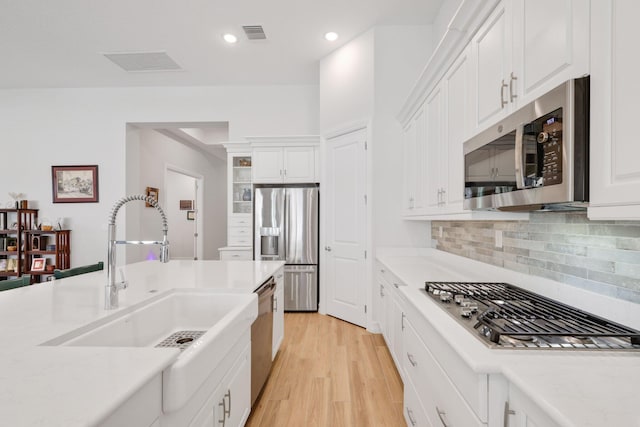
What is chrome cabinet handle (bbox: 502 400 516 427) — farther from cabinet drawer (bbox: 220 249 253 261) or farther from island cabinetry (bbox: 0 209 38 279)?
island cabinetry (bbox: 0 209 38 279)

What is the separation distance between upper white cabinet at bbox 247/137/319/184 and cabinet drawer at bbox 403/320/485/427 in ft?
9.86

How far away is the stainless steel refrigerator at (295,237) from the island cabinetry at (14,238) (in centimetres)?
374

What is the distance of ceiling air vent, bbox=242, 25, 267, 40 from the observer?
3549 mm

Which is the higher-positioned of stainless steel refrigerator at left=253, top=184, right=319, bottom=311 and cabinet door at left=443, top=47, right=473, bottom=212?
cabinet door at left=443, top=47, right=473, bottom=212

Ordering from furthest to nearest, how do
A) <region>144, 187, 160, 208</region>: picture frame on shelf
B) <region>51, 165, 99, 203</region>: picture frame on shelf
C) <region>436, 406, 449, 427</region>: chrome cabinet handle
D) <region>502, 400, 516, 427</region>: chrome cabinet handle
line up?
<region>144, 187, 160, 208</region>: picture frame on shelf, <region>51, 165, 99, 203</region>: picture frame on shelf, <region>436, 406, 449, 427</region>: chrome cabinet handle, <region>502, 400, 516, 427</region>: chrome cabinet handle

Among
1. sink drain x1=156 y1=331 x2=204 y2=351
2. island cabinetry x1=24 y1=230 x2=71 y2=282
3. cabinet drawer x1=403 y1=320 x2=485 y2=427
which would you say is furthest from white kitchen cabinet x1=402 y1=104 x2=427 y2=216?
island cabinetry x1=24 y1=230 x2=71 y2=282

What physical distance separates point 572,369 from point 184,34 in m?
4.42

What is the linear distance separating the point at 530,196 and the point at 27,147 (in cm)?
682

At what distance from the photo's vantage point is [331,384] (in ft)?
7.77

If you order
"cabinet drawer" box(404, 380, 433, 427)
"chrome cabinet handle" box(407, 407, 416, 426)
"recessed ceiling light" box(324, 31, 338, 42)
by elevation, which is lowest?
"chrome cabinet handle" box(407, 407, 416, 426)

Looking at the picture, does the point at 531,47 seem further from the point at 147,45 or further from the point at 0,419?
the point at 147,45

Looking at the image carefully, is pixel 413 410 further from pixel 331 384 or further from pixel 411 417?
pixel 331 384

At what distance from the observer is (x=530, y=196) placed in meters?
1.11

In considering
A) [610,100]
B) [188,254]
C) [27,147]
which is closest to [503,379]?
[610,100]
